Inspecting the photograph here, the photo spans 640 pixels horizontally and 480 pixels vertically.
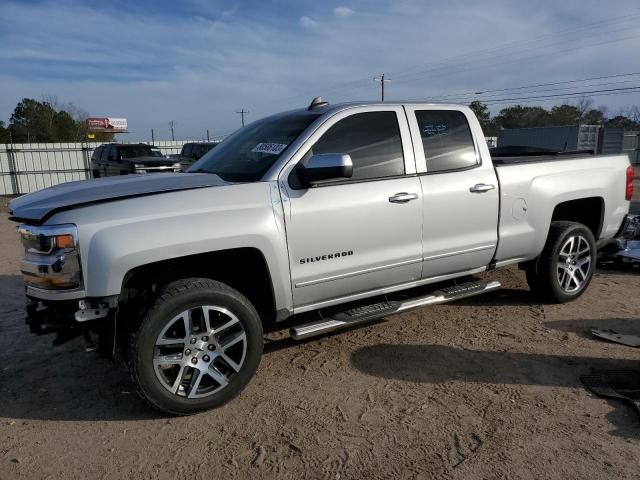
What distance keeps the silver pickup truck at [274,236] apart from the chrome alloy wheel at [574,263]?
131 millimetres

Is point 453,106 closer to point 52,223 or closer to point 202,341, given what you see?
point 202,341

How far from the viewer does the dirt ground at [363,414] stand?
273 centimetres

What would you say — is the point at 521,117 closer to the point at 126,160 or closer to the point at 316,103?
the point at 126,160

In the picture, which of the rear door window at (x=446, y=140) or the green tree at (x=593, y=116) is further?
the green tree at (x=593, y=116)

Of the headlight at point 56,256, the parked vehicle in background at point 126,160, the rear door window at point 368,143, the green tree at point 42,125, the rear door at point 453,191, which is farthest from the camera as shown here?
the green tree at point 42,125

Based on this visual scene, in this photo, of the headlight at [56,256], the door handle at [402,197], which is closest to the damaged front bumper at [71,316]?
the headlight at [56,256]

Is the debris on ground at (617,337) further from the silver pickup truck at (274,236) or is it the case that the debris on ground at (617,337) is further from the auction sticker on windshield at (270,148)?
the auction sticker on windshield at (270,148)

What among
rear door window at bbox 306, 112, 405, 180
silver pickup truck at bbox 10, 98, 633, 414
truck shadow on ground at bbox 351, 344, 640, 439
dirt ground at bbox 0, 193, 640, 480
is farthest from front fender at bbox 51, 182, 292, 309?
truck shadow on ground at bbox 351, 344, 640, 439

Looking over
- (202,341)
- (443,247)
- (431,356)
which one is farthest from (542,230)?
(202,341)

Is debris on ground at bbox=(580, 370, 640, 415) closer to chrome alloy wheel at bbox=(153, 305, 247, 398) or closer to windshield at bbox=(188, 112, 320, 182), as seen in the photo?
chrome alloy wheel at bbox=(153, 305, 247, 398)

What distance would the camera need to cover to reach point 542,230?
4.79 metres

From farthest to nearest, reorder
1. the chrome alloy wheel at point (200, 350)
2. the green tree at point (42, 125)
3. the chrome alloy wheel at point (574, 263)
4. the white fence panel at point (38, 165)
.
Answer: the green tree at point (42, 125), the white fence panel at point (38, 165), the chrome alloy wheel at point (574, 263), the chrome alloy wheel at point (200, 350)

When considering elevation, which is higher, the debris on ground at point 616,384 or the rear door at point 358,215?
the rear door at point 358,215

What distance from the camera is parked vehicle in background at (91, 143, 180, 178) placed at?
1689cm
